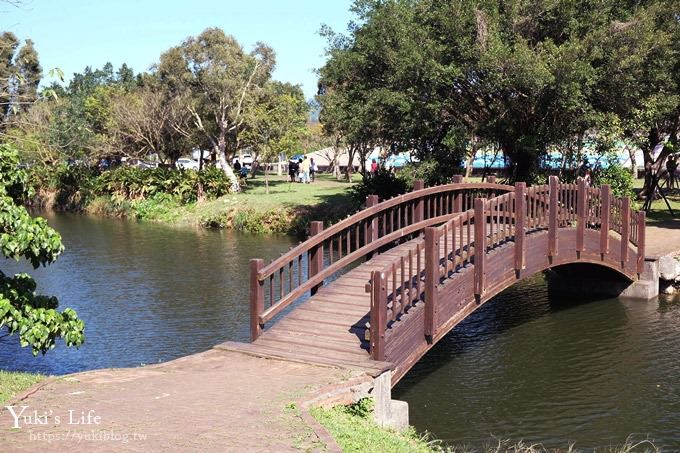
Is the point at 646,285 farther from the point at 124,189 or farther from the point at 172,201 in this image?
the point at 124,189

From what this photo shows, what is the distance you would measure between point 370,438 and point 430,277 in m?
3.79

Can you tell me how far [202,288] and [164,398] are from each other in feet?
38.3

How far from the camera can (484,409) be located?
1098 cm

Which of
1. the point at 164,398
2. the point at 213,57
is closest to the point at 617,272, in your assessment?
the point at 164,398

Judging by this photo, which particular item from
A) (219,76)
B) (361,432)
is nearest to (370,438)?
(361,432)

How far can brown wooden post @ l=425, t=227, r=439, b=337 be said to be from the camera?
10.7m

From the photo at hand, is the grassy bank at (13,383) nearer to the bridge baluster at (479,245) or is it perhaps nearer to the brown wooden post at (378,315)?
the brown wooden post at (378,315)

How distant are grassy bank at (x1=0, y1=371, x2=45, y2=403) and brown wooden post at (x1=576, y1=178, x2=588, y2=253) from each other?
1069 centimetres

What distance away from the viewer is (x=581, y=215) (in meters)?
15.6

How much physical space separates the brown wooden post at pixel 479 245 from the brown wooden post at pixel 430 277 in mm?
1353

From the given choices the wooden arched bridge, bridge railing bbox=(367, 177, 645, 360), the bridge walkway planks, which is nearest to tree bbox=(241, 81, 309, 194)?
bridge railing bbox=(367, 177, 645, 360)

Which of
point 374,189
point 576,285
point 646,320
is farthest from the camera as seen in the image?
point 374,189

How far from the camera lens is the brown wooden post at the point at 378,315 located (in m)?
9.51

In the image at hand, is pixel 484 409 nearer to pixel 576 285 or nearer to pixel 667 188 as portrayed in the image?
pixel 576 285
